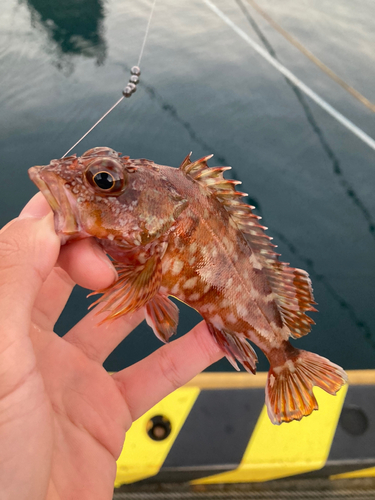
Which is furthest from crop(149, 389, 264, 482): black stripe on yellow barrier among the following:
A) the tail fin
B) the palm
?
the palm

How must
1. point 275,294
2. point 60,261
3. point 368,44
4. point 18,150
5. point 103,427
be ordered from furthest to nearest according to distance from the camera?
point 368,44 → point 18,150 → point 275,294 → point 103,427 → point 60,261

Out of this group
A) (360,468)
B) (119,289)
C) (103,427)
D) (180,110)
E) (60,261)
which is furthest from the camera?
(180,110)

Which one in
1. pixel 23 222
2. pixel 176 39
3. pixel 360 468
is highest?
pixel 176 39

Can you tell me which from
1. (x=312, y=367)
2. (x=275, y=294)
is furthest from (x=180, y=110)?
(x=312, y=367)

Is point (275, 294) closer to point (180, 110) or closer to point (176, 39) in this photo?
point (180, 110)

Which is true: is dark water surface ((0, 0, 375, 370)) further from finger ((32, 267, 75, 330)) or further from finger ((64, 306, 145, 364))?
finger ((32, 267, 75, 330))

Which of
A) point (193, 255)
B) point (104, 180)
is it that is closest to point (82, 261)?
point (104, 180)

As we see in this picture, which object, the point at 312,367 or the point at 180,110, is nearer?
the point at 312,367

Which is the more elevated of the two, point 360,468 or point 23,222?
point 23,222

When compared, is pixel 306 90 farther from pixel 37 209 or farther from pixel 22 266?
pixel 22 266
